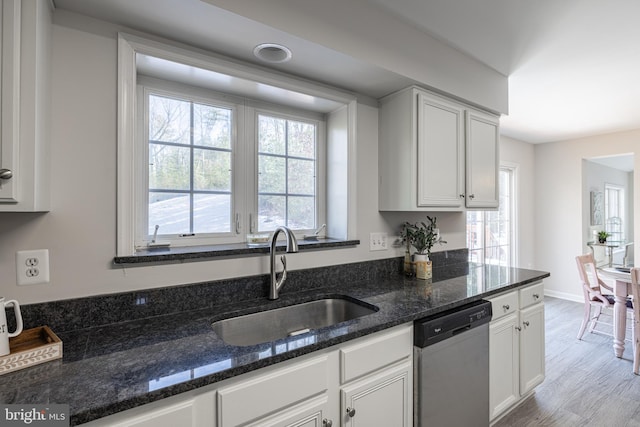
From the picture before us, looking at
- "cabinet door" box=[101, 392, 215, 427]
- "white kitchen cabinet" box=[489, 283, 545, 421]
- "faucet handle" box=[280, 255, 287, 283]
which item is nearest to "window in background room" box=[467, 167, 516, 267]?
"white kitchen cabinet" box=[489, 283, 545, 421]

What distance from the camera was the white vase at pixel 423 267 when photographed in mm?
2035

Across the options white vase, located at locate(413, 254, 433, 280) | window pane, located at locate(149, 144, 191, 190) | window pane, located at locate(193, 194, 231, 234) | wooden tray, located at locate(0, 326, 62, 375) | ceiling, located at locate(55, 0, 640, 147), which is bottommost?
wooden tray, located at locate(0, 326, 62, 375)

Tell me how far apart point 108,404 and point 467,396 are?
5.25 feet

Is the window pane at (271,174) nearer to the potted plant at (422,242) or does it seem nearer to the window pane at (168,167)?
the window pane at (168,167)

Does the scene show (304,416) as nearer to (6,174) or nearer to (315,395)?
(315,395)

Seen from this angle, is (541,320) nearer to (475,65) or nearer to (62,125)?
(475,65)

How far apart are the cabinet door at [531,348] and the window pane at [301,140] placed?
174cm

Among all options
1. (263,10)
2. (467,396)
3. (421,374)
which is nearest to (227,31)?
(263,10)

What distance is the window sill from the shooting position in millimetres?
1288

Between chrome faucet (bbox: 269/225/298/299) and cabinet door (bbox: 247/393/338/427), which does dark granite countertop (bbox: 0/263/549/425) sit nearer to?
chrome faucet (bbox: 269/225/298/299)

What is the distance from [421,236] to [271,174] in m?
1.11

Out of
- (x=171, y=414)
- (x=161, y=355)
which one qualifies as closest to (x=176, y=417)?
(x=171, y=414)

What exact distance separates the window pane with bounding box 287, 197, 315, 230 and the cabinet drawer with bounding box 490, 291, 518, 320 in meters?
1.19

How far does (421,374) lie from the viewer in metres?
1.39
